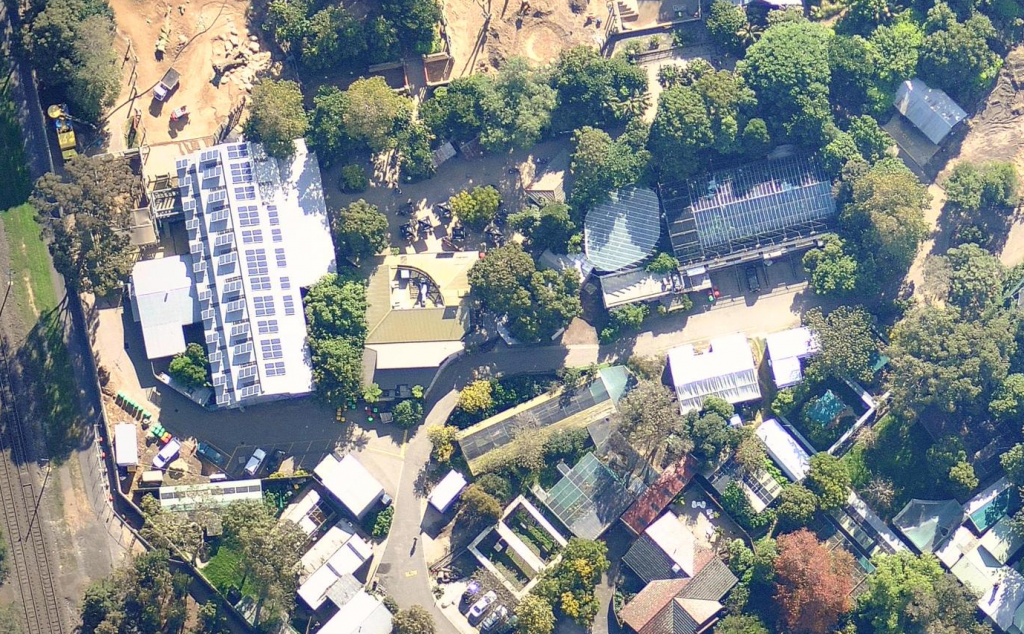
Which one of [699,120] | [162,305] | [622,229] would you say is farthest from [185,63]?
[699,120]

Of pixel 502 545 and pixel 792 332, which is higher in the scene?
pixel 792 332

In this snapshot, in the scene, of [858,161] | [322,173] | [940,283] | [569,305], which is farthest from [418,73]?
[940,283]

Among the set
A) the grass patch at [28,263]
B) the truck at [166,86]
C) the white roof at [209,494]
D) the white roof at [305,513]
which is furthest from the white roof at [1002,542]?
the grass patch at [28,263]

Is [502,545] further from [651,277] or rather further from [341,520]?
[651,277]

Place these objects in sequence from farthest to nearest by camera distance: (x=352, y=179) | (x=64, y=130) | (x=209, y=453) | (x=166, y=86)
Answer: (x=166, y=86), (x=352, y=179), (x=64, y=130), (x=209, y=453)

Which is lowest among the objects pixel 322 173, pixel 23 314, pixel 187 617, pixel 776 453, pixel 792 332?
pixel 187 617

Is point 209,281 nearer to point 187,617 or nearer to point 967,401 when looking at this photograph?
point 187,617

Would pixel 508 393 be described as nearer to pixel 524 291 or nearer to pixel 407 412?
pixel 407 412
